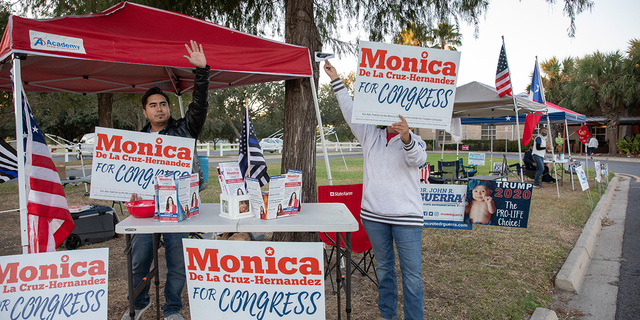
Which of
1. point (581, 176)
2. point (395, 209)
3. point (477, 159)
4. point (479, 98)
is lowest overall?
point (581, 176)

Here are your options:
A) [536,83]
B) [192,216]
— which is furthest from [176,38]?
[536,83]

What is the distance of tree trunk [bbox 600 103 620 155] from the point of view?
27.9 meters

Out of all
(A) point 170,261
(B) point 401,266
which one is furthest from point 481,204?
(A) point 170,261

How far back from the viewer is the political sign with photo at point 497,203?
4.07 metres

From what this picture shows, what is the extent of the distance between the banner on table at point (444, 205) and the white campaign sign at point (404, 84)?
1.72 meters

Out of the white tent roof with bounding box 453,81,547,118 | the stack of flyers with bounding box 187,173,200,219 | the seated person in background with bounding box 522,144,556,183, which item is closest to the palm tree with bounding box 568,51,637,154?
the seated person in background with bounding box 522,144,556,183

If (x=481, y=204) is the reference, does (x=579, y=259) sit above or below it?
below

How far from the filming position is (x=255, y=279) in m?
2.34

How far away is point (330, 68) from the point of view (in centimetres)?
292

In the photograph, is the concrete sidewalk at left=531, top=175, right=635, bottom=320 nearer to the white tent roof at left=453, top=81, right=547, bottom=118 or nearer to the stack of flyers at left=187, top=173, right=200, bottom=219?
the white tent roof at left=453, top=81, right=547, bottom=118

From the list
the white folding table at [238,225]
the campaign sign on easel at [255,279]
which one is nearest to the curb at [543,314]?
the white folding table at [238,225]

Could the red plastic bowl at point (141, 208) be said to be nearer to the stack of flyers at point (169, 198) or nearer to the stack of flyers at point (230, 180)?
the stack of flyers at point (169, 198)

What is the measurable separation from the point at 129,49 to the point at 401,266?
2.69 m

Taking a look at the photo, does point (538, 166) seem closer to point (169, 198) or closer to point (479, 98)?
point (479, 98)
